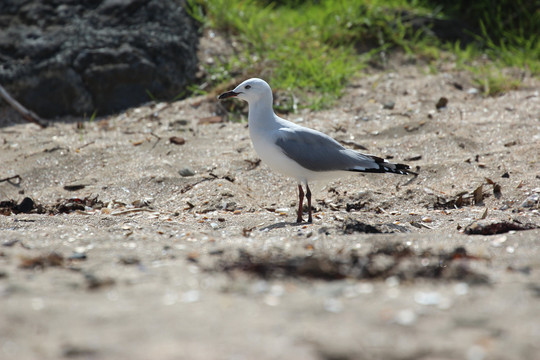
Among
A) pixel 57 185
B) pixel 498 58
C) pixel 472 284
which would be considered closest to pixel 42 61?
pixel 57 185

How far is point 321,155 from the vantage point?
14.0ft

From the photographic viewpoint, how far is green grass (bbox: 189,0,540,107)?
676 cm

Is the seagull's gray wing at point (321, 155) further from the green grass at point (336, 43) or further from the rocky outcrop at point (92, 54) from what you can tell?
the rocky outcrop at point (92, 54)

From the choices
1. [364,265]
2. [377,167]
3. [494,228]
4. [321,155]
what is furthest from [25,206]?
[494,228]

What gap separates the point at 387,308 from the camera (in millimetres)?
2199

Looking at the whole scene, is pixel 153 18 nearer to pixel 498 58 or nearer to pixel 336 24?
pixel 336 24

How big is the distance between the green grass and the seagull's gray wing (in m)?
2.16

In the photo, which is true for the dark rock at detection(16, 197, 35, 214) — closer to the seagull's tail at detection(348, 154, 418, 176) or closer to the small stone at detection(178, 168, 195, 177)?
the small stone at detection(178, 168, 195, 177)

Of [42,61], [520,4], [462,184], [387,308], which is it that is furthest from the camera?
[520,4]

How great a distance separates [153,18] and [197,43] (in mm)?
552

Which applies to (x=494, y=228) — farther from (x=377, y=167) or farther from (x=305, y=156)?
(x=305, y=156)

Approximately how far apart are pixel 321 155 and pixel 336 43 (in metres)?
3.53

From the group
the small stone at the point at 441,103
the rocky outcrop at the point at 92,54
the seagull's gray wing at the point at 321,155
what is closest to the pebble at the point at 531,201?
the seagull's gray wing at the point at 321,155

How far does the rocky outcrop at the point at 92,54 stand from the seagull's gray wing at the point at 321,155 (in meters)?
2.87
